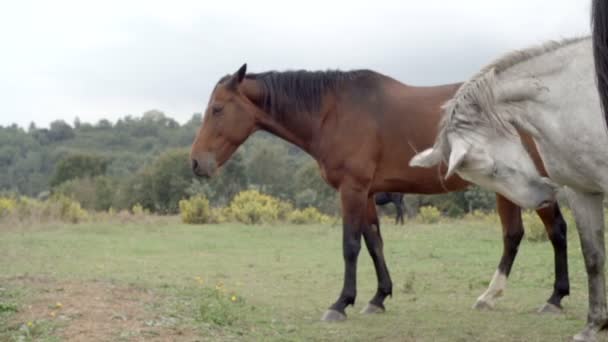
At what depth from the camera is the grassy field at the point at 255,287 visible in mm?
5441

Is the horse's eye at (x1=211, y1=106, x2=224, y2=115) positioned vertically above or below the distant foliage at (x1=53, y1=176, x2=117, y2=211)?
above

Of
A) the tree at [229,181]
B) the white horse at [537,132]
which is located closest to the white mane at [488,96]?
the white horse at [537,132]

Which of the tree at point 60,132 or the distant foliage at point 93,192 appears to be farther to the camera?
the tree at point 60,132

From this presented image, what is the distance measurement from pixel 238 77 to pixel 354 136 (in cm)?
127

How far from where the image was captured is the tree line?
3616 cm

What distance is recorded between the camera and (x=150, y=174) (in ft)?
121

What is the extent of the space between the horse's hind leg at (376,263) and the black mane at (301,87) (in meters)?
1.19

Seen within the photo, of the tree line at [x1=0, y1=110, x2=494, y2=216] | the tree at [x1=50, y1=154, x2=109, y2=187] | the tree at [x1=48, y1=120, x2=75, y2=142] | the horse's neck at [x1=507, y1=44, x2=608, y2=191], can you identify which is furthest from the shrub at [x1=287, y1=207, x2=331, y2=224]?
the tree at [x1=48, y1=120, x2=75, y2=142]

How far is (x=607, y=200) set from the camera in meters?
5.17

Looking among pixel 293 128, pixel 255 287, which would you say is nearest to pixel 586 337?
pixel 293 128

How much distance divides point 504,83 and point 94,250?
9548 millimetres

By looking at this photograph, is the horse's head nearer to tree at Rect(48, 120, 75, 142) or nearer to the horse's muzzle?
the horse's muzzle

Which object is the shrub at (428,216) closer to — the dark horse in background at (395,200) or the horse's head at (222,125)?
the dark horse in background at (395,200)

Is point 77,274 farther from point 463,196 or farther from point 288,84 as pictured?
point 463,196
